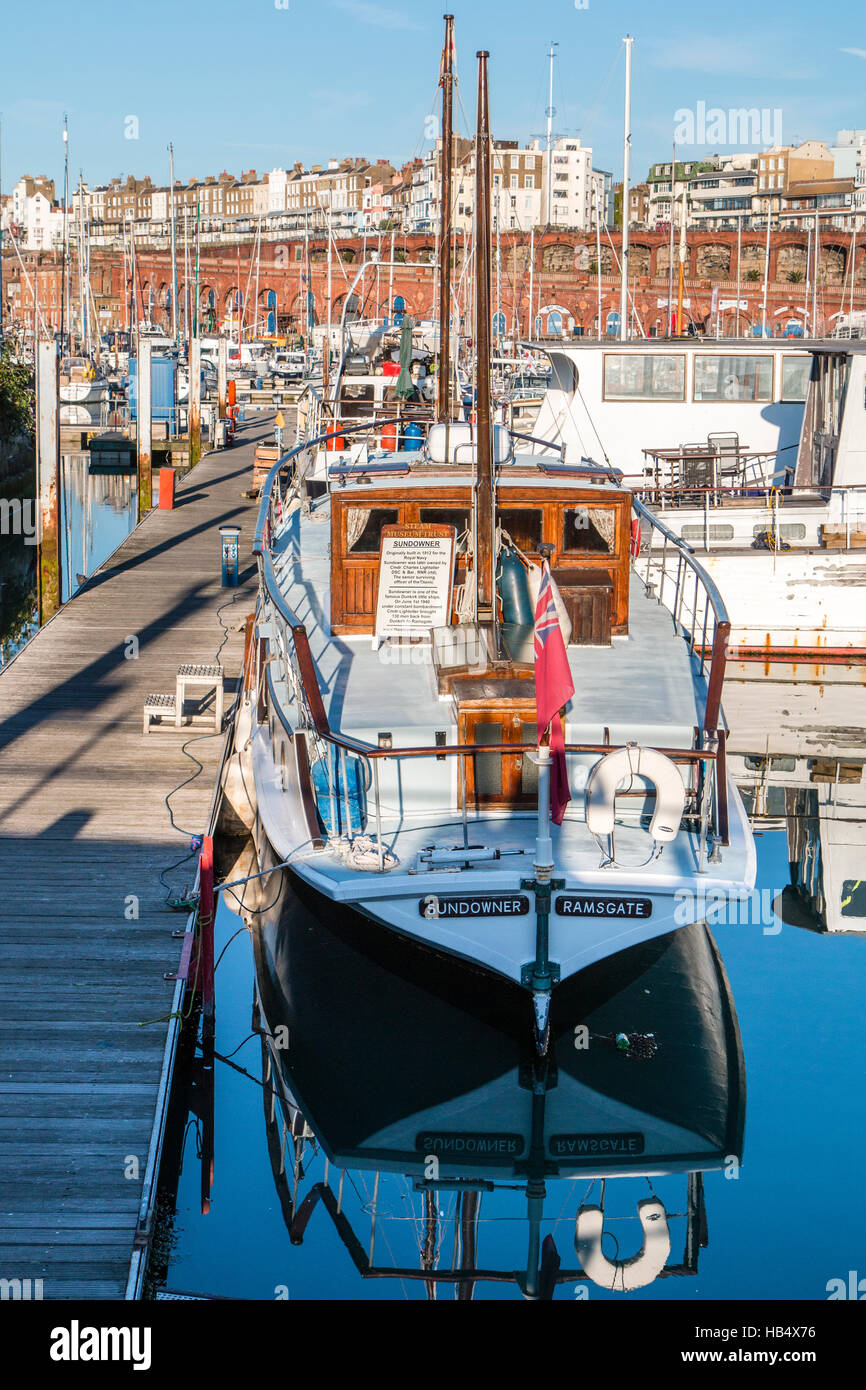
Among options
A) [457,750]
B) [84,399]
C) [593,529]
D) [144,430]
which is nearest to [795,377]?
[144,430]

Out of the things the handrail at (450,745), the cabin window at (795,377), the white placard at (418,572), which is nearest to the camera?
the handrail at (450,745)

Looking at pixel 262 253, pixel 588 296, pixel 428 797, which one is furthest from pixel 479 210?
pixel 262 253

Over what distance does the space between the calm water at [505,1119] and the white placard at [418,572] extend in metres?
2.74

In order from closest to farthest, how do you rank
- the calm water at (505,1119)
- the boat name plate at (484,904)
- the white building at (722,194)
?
1. the calm water at (505,1119)
2. the boat name plate at (484,904)
3. the white building at (722,194)

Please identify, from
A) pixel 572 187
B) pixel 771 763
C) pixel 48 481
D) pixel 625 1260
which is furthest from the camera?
pixel 572 187

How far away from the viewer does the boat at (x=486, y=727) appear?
9.52 m

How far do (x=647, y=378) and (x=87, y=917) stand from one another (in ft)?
54.7

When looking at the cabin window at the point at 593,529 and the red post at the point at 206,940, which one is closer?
the red post at the point at 206,940

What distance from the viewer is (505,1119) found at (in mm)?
9672

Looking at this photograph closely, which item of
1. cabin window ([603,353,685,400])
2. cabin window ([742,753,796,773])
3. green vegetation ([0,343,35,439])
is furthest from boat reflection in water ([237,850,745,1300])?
green vegetation ([0,343,35,439])

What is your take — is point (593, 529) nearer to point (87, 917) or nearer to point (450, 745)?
point (450, 745)

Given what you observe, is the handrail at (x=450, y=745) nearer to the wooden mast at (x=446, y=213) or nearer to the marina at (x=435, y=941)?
the marina at (x=435, y=941)

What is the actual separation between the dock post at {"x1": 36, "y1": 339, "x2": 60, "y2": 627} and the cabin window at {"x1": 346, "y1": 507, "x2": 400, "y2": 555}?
9358mm

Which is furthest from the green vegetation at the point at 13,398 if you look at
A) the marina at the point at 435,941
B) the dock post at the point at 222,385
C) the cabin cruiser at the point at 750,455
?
the marina at the point at 435,941
